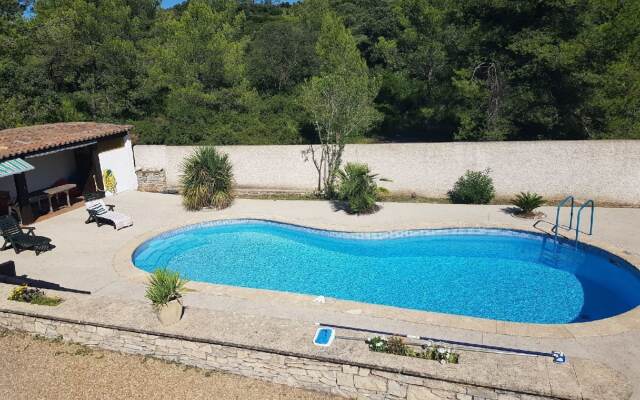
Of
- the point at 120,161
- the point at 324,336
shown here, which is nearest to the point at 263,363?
the point at 324,336

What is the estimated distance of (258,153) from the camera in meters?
19.6

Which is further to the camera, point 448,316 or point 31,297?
point 31,297

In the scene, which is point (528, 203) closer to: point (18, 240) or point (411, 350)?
point (411, 350)

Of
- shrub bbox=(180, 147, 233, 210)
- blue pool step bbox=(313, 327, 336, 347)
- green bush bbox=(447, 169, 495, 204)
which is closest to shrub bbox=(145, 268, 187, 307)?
blue pool step bbox=(313, 327, 336, 347)

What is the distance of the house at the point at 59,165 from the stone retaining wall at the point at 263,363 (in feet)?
27.2

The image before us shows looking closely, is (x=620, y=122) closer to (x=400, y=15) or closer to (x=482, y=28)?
Result: (x=482, y=28)

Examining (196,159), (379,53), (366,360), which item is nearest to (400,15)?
(379,53)

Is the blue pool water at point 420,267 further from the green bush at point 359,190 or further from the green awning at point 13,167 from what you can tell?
the green awning at point 13,167

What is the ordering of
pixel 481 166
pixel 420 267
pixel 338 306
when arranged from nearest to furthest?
pixel 338 306 < pixel 420 267 < pixel 481 166

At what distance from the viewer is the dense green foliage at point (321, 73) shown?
61.5ft

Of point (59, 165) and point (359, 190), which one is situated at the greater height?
point (59, 165)

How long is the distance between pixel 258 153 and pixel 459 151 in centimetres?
824

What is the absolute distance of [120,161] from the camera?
1981 cm

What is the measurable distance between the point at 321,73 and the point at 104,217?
17041 mm
